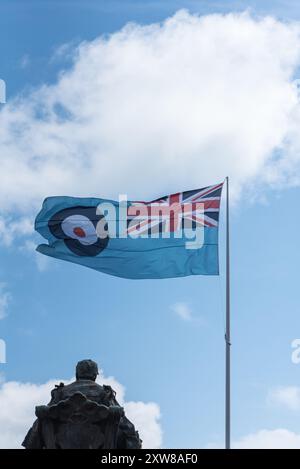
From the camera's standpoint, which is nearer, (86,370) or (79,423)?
(79,423)

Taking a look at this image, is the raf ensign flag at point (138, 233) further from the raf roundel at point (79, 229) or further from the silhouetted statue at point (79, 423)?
the silhouetted statue at point (79, 423)

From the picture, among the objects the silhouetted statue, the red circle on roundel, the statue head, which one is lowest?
the silhouetted statue

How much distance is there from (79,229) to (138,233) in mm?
1781

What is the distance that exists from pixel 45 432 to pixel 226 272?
1121cm

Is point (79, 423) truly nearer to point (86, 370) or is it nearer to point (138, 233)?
point (86, 370)

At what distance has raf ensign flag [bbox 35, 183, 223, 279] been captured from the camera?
29.8 m

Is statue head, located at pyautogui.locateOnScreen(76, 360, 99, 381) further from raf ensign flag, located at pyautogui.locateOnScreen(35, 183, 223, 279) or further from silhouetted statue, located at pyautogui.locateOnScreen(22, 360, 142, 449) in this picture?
raf ensign flag, located at pyautogui.locateOnScreen(35, 183, 223, 279)

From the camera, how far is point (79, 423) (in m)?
19.9

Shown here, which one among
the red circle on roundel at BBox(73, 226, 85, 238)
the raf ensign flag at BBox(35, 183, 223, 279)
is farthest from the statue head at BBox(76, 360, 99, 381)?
the red circle on roundel at BBox(73, 226, 85, 238)

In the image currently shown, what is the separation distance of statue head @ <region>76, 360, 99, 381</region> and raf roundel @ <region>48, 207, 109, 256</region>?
9.04 m

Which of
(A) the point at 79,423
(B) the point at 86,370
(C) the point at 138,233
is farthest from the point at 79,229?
(A) the point at 79,423

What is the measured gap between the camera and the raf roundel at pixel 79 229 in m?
29.9
